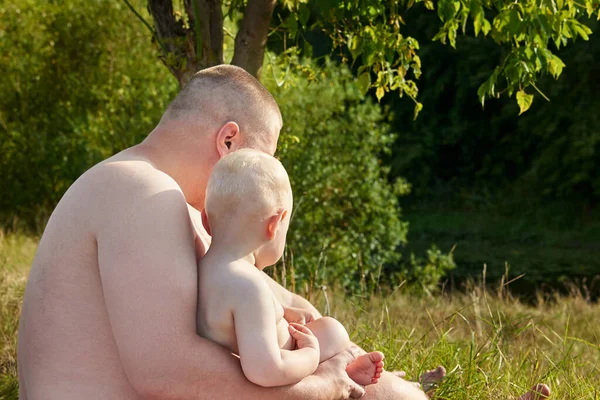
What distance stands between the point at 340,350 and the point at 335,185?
23.3 feet

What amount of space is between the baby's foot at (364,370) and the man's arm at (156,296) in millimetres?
359

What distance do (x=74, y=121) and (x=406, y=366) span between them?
9.87 metres

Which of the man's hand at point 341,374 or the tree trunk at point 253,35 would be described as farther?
the tree trunk at point 253,35

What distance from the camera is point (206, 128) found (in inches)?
92.4

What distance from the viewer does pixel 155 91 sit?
11141 millimetres

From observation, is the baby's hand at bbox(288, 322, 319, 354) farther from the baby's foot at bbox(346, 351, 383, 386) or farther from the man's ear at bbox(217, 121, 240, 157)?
the man's ear at bbox(217, 121, 240, 157)

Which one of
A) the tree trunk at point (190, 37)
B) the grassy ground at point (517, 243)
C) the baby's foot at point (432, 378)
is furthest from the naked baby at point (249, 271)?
the grassy ground at point (517, 243)

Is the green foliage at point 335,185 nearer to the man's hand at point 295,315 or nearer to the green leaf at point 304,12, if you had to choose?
the green leaf at point 304,12

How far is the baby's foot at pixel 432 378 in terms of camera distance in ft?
10.0

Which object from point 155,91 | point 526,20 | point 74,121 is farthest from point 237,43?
point 74,121

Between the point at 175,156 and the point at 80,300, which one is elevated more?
the point at 175,156

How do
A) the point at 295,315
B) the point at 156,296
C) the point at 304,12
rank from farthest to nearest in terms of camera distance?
the point at 304,12
the point at 295,315
the point at 156,296

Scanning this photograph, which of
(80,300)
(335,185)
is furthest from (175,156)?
(335,185)

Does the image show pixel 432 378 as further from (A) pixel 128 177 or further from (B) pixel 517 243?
(B) pixel 517 243
